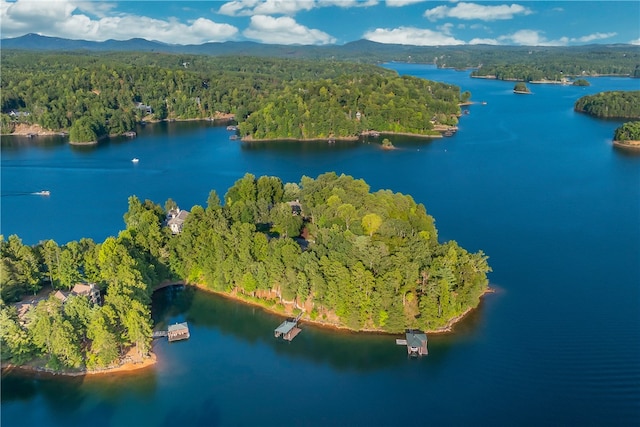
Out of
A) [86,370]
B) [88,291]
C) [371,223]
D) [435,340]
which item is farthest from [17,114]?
[435,340]

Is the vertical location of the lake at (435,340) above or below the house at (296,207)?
below

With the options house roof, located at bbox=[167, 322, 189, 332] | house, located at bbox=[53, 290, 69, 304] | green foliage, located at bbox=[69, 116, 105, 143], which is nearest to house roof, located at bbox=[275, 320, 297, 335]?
house roof, located at bbox=[167, 322, 189, 332]

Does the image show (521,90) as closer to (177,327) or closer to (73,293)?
(177,327)

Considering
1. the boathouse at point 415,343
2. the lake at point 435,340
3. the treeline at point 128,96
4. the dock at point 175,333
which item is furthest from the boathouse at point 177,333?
the treeline at point 128,96

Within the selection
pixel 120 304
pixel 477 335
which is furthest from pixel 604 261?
pixel 120 304

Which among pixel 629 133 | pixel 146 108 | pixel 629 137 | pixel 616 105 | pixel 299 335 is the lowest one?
pixel 299 335

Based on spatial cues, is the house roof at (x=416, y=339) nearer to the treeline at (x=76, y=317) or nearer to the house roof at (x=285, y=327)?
the house roof at (x=285, y=327)
